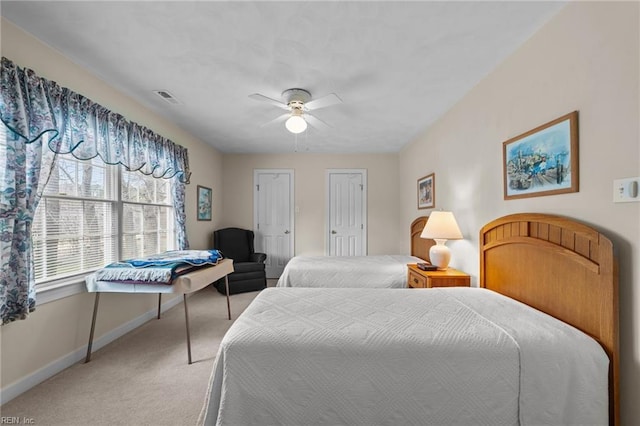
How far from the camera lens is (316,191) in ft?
16.9

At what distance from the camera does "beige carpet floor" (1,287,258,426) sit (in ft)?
5.26

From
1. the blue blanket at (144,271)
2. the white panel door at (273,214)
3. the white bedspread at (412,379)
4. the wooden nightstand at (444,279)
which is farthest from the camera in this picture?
the white panel door at (273,214)

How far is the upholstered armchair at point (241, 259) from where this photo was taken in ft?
13.5

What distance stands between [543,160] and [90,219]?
359cm

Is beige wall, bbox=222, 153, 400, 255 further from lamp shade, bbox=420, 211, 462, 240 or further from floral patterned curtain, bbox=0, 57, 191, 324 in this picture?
floral patterned curtain, bbox=0, 57, 191, 324

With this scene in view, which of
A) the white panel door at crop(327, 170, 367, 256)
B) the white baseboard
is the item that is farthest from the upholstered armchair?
the white panel door at crop(327, 170, 367, 256)

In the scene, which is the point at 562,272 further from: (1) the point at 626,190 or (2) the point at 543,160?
(2) the point at 543,160

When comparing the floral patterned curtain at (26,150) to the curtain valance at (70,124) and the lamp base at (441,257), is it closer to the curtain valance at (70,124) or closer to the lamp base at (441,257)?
the curtain valance at (70,124)

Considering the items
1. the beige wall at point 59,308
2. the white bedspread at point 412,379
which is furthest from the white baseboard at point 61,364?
the white bedspread at point 412,379

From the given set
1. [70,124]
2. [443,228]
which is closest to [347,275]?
[443,228]

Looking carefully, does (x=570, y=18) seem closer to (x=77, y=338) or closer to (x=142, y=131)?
(x=142, y=131)

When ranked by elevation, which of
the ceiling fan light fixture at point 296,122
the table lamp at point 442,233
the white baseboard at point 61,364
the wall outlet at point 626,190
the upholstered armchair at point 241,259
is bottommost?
the white baseboard at point 61,364

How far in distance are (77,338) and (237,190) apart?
Answer: 11.0ft

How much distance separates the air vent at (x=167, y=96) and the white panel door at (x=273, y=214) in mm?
2408
